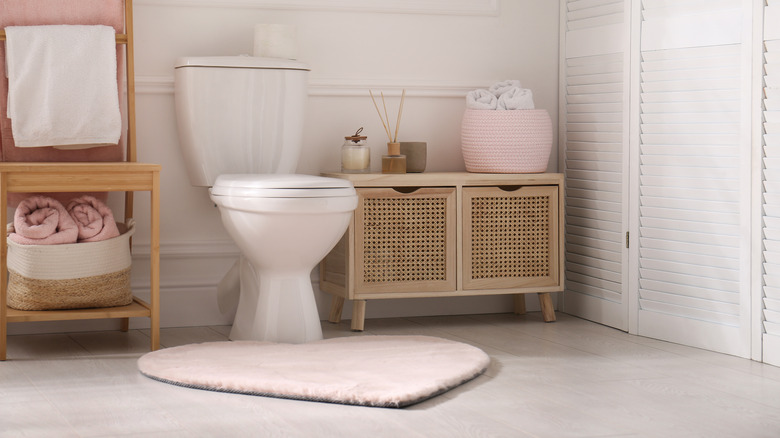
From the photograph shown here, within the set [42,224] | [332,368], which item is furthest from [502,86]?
[42,224]

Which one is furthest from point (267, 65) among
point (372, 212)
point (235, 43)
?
point (372, 212)

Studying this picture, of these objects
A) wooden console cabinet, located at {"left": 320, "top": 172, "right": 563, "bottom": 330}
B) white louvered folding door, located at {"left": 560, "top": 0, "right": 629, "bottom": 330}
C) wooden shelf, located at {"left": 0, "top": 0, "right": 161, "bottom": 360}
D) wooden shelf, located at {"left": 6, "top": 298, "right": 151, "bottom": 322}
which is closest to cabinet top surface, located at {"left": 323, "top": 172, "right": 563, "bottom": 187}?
wooden console cabinet, located at {"left": 320, "top": 172, "right": 563, "bottom": 330}

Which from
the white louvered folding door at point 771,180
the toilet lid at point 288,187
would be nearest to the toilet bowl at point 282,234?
the toilet lid at point 288,187

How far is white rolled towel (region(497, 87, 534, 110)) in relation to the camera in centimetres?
306

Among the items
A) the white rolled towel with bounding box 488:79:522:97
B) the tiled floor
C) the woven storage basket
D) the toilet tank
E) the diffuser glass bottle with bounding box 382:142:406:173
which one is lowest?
the tiled floor

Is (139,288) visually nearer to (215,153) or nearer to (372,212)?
(215,153)

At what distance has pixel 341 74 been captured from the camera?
3.15m

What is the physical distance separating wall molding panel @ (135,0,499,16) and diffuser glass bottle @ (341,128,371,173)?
1.50 feet

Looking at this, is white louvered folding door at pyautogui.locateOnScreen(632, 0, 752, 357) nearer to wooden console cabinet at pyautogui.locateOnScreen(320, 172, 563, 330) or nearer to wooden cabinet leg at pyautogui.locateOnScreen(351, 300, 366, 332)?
wooden console cabinet at pyautogui.locateOnScreen(320, 172, 563, 330)

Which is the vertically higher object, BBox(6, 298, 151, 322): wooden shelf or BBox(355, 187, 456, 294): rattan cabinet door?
BBox(355, 187, 456, 294): rattan cabinet door

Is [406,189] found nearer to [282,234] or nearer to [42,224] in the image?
[282,234]

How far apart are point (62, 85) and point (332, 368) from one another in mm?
1135

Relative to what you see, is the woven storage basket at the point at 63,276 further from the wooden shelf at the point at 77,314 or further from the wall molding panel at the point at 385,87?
the wall molding panel at the point at 385,87

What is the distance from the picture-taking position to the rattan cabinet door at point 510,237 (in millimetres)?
3008
